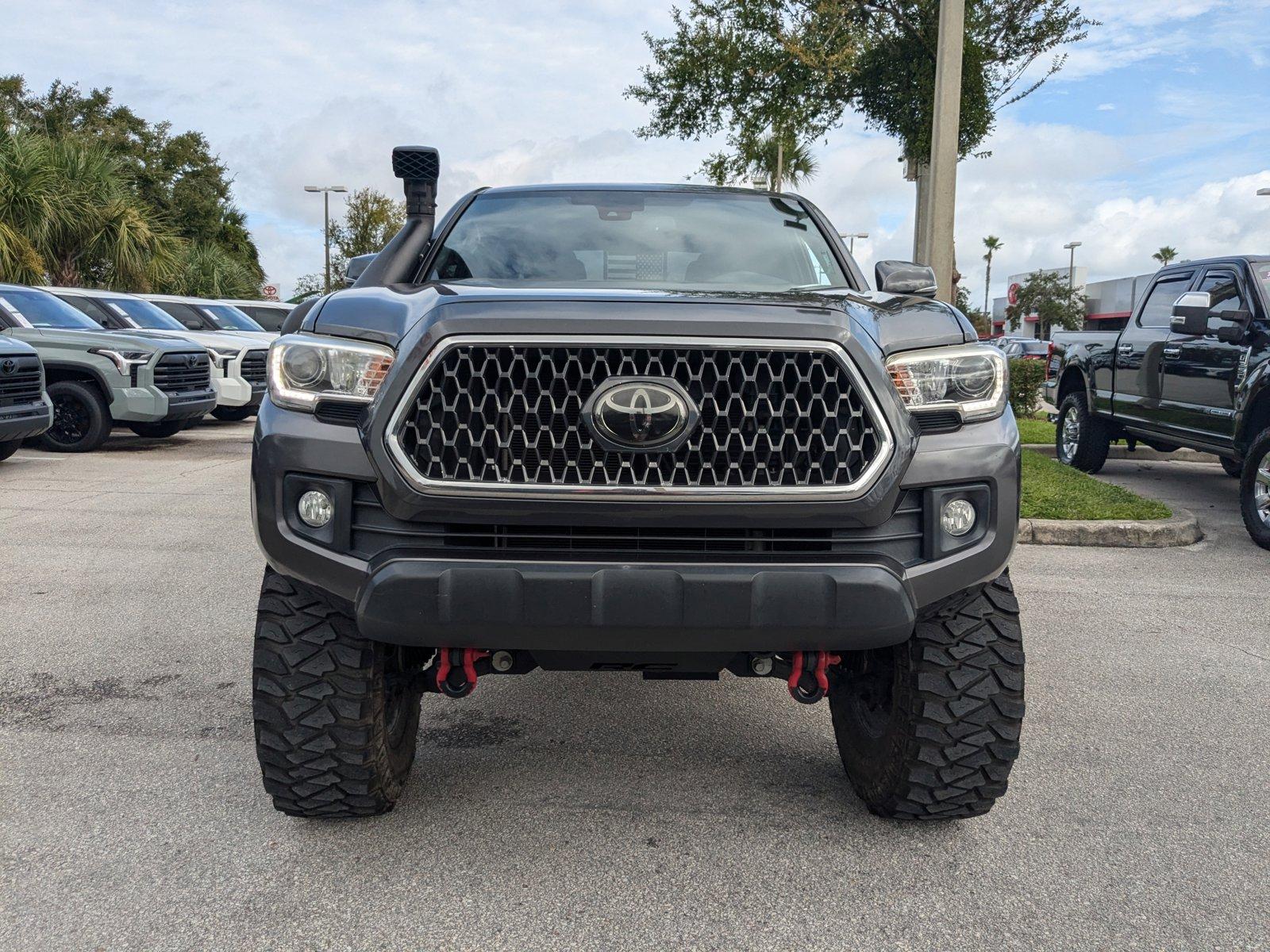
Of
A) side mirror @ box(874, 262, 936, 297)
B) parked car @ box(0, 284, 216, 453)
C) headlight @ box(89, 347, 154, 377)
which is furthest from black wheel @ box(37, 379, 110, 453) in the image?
side mirror @ box(874, 262, 936, 297)

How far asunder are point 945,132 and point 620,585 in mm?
8210

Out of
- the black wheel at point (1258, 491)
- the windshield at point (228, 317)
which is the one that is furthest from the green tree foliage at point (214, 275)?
the black wheel at point (1258, 491)

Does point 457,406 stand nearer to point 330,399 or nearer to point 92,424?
point 330,399

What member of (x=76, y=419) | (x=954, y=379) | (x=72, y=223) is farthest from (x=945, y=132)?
(x=72, y=223)

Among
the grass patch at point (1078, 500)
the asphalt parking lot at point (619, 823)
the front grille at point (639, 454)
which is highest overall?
the front grille at point (639, 454)

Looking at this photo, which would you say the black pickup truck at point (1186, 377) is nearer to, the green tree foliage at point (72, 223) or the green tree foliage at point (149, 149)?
the green tree foliage at point (72, 223)

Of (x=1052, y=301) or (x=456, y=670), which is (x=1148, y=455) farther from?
(x=1052, y=301)

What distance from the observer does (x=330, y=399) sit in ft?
9.16

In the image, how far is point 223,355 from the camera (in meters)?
15.3

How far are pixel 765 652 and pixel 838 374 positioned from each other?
2.35 feet

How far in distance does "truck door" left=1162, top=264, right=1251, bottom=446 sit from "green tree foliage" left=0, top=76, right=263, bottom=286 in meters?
44.5

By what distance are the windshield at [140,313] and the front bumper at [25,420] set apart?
171 inches

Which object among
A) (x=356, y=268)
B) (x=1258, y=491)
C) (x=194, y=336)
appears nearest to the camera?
(x=356, y=268)

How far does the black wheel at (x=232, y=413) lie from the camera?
17.1m
